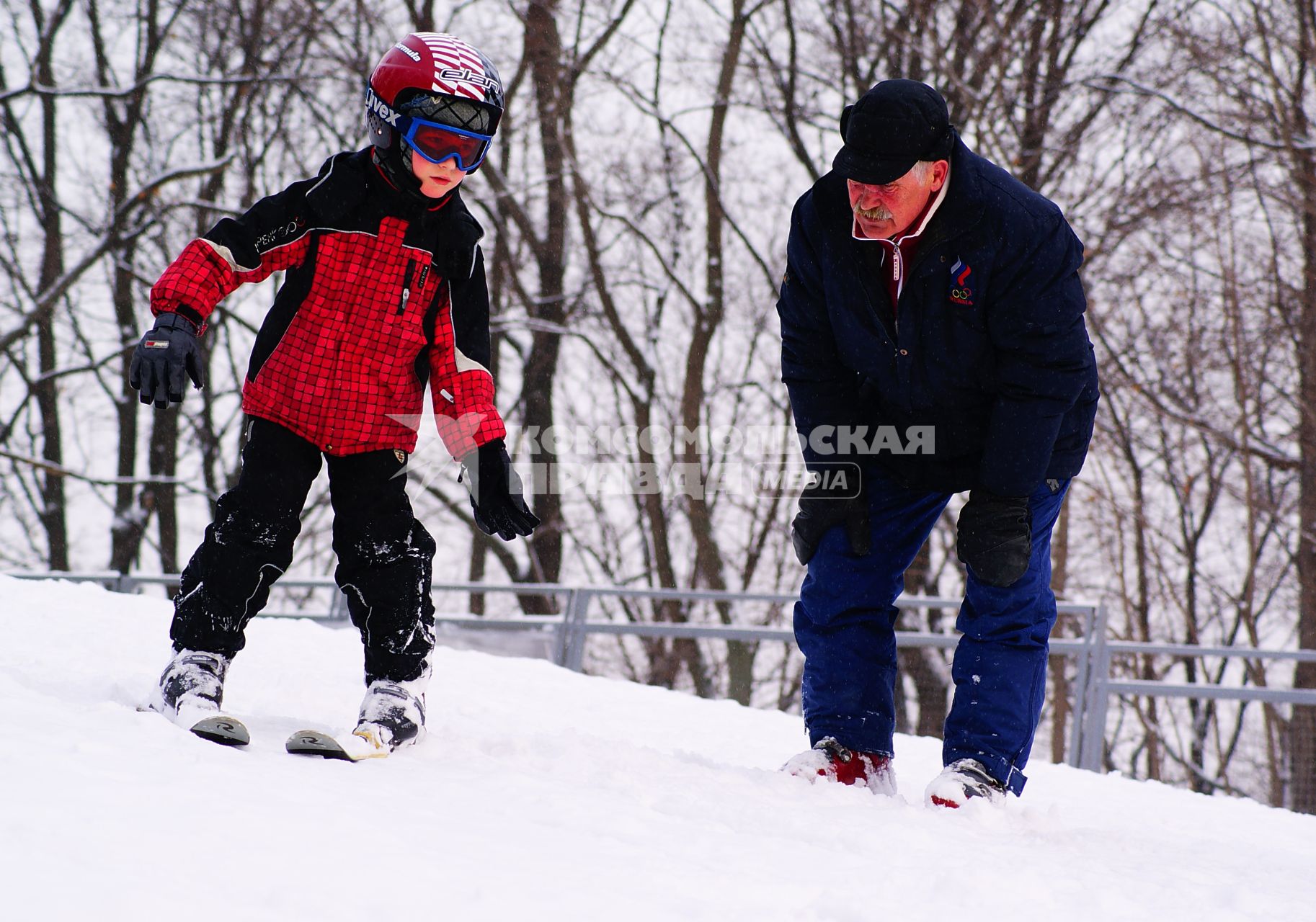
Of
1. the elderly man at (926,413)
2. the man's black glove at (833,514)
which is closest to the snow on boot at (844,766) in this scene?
the elderly man at (926,413)

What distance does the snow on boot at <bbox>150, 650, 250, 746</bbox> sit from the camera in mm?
2129

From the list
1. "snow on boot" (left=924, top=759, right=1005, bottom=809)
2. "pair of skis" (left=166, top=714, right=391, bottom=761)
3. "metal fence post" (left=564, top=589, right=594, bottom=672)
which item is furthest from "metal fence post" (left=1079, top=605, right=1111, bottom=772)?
"pair of skis" (left=166, top=714, right=391, bottom=761)

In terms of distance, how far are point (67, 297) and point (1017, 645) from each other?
15.2m

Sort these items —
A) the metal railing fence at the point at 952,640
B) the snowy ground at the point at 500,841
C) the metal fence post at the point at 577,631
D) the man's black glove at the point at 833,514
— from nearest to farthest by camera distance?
1. the snowy ground at the point at 500,841
2. the man's black glove at the point at 833,514
3. the metal railing fence at the point at 952,640
4. the metal fence post at the point at 577,631

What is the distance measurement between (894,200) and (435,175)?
0.97m

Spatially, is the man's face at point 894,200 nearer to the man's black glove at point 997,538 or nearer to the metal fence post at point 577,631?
the man's black glove at point 997,538

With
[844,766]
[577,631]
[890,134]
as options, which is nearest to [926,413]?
[890,134]

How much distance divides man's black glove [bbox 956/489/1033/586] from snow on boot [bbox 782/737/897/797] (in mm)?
496

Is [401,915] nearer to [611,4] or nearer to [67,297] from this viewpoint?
[611,4]

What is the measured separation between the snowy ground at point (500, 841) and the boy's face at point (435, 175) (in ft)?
3.88

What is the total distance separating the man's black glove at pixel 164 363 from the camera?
7.24ft

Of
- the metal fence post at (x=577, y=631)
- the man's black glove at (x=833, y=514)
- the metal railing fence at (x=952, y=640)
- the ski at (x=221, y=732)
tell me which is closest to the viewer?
the ski at (x=221, y=732)

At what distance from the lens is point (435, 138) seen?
2.48 m

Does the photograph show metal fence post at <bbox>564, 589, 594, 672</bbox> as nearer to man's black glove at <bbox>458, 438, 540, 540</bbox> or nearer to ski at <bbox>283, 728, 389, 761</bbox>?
man's black glove at <bbox>458, 438, 540, 540</bbox>
